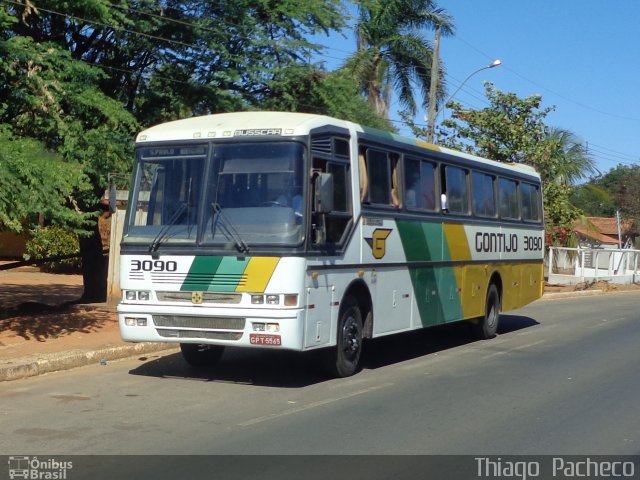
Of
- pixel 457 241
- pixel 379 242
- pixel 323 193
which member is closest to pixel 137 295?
pixel 323 193

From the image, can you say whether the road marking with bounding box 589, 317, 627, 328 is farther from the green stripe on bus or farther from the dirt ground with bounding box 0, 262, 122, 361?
the dirt ground with bounding box 0, 262, 122, 361

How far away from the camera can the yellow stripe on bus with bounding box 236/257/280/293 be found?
10.1 meters

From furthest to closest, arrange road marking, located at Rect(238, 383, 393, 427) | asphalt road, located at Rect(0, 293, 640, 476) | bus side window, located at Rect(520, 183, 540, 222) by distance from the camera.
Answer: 1. bus side window, located at Rect(520, 183, 540, 222)
2. road marking, located at Rect(238, 383, 393, 427)
3. asphalt road, located at Rect(0, 293, 640, 476)

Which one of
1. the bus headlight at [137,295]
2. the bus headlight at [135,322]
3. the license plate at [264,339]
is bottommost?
the license plate at [264,339]

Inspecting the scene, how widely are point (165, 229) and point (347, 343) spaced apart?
2781mm

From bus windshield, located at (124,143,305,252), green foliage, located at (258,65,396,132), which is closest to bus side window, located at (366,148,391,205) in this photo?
bus windshield, located at (124,143,305,252)

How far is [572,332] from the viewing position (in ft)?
57.6

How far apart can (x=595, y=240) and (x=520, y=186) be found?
4001 centimetres

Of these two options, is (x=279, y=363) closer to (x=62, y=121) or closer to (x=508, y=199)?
(x=62, y=121)

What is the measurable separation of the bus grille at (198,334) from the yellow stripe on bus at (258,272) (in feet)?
1.84

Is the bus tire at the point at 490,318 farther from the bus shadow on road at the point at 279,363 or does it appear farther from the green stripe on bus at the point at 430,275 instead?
the green stripe on bus at the point at 430,275

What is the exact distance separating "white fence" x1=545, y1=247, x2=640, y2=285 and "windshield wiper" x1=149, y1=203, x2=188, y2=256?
83.3 ft

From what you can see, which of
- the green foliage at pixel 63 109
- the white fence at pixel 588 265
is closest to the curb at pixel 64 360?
the green foliage at pixel 63 109

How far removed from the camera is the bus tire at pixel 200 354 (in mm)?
11938
